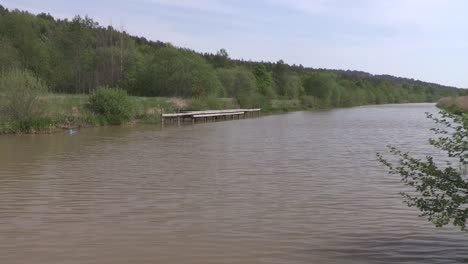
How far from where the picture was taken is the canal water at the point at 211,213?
673 cm

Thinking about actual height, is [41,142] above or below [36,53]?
below

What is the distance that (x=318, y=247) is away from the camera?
6945 millimetres

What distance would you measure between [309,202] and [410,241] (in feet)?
9.54

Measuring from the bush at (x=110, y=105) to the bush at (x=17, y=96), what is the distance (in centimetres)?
715

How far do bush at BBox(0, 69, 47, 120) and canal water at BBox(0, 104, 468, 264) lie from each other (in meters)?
12.3

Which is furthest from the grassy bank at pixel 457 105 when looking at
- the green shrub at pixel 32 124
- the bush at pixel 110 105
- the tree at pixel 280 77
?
the tree at pixel 280 77

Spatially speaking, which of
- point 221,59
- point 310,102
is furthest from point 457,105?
point 221,59

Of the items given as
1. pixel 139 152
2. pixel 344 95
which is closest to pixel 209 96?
pixel 139 152

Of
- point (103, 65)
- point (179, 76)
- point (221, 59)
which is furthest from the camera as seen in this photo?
point (221, 59)

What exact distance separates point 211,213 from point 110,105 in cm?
2934

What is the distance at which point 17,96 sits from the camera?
28859 mm

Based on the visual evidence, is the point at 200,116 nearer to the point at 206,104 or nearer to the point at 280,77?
the point at 206,104

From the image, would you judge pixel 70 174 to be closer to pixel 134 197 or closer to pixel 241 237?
pixel 134 197

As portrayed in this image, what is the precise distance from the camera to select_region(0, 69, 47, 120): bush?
94.3 ft
